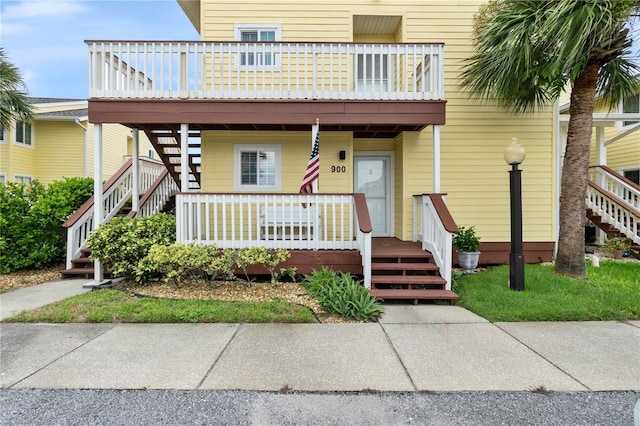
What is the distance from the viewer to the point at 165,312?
487 centimetres

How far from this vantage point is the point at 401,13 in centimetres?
812

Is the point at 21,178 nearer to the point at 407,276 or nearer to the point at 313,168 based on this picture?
the point at 313,168

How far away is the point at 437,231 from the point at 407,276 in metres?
0.98

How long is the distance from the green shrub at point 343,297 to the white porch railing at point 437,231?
54.9 inches

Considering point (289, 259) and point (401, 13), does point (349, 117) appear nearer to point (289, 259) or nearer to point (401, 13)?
point (289, 259)

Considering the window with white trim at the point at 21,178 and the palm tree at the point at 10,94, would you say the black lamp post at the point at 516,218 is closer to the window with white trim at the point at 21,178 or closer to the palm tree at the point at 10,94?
the palm tree at the point at 10,94

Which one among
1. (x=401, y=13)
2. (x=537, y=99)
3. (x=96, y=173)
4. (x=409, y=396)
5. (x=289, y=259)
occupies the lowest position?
(x=409, y=396)

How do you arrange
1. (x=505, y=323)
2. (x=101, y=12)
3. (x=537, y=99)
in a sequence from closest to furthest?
(x=505, y=323), (x=537, y=99), (x=101, y=12)

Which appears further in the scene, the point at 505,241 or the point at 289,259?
the point at 505,241

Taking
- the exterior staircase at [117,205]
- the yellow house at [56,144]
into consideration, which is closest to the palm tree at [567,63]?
the exterior staircase at [117,205]

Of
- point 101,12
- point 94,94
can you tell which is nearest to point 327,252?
point 94,94

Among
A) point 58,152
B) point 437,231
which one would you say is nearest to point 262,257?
point 437,231

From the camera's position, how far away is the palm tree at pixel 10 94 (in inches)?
373

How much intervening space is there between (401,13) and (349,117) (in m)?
3.46
